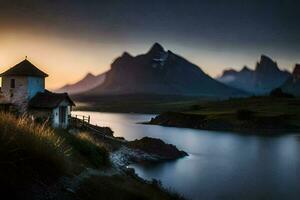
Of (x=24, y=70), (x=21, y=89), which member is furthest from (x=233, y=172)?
(x=24, y=70)

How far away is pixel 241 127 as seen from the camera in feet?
421

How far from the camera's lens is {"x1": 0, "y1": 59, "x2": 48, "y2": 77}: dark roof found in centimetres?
5478

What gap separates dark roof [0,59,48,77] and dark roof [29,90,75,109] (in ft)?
9.19

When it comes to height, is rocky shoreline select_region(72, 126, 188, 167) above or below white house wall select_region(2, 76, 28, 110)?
below

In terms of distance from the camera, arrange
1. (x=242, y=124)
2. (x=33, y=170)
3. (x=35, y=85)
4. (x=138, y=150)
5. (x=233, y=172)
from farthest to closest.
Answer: (x=242, y=124)
(x=138, y=150)
(x=35, y=85)
(x=233, y=172)
(x=33, y=170)

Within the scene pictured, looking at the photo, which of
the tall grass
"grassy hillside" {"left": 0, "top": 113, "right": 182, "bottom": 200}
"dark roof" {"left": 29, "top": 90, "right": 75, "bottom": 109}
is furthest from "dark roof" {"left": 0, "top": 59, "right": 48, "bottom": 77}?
the tall grass

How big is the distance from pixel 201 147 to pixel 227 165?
2239 centimetres

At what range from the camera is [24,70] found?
55094mm

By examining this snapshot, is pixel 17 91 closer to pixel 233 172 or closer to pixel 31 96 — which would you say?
pixel 31 96

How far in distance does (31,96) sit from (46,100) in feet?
6.71

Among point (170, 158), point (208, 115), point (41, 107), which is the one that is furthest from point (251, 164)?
point (208, 115)

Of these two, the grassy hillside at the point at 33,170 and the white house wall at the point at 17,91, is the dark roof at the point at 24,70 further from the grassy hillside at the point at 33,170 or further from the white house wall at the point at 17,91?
the grassy hillside at the point at 33,170

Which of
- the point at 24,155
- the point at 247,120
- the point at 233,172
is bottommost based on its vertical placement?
the point at 233,172

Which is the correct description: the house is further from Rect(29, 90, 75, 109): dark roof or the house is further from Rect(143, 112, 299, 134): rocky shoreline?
Rect(143, 112, 299, 134): rocky shoreline
